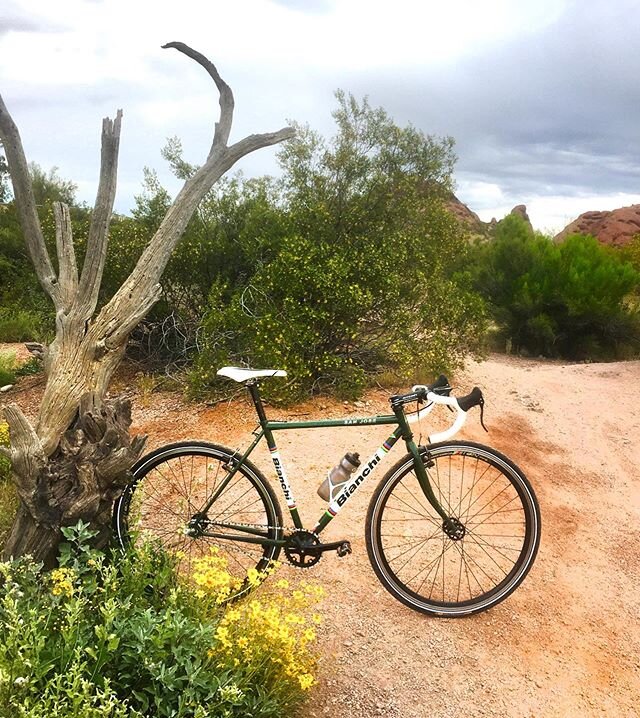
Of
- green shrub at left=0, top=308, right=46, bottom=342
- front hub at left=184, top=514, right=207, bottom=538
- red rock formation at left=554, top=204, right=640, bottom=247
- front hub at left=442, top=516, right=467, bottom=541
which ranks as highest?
front hub at left=442, top=516, right=467, bottom=541

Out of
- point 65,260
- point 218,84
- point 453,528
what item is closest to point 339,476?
point 453,528

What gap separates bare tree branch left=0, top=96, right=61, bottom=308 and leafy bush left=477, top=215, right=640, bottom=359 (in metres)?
9.27

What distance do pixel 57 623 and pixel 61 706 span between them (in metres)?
0.55

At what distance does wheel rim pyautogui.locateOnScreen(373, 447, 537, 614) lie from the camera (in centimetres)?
313

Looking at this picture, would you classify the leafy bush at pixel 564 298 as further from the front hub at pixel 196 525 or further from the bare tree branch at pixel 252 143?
the front hub at pixel 196 525

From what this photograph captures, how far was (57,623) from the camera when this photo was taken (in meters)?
2.36

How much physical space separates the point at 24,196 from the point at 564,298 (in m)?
9.52

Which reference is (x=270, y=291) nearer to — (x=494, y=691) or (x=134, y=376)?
(x=134, y=376)

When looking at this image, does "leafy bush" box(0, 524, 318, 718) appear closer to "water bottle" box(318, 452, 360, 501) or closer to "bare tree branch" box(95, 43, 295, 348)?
"water bottle" box(318, 452, 360, 501)

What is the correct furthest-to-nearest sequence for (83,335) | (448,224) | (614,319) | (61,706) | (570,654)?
(614,319) → (448,224) → (83,335) → (570,654) → (61,706)

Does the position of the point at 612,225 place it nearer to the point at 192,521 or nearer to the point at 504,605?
the point at 504,605

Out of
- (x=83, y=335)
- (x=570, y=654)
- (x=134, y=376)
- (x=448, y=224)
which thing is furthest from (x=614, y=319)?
(x=83, y=335)

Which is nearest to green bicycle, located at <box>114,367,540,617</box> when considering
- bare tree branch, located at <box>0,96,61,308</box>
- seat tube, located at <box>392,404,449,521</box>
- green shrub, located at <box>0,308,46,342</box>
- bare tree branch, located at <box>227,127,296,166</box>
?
seat tube, located at <box>392,404,449,521</box>

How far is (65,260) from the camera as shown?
396 cm
